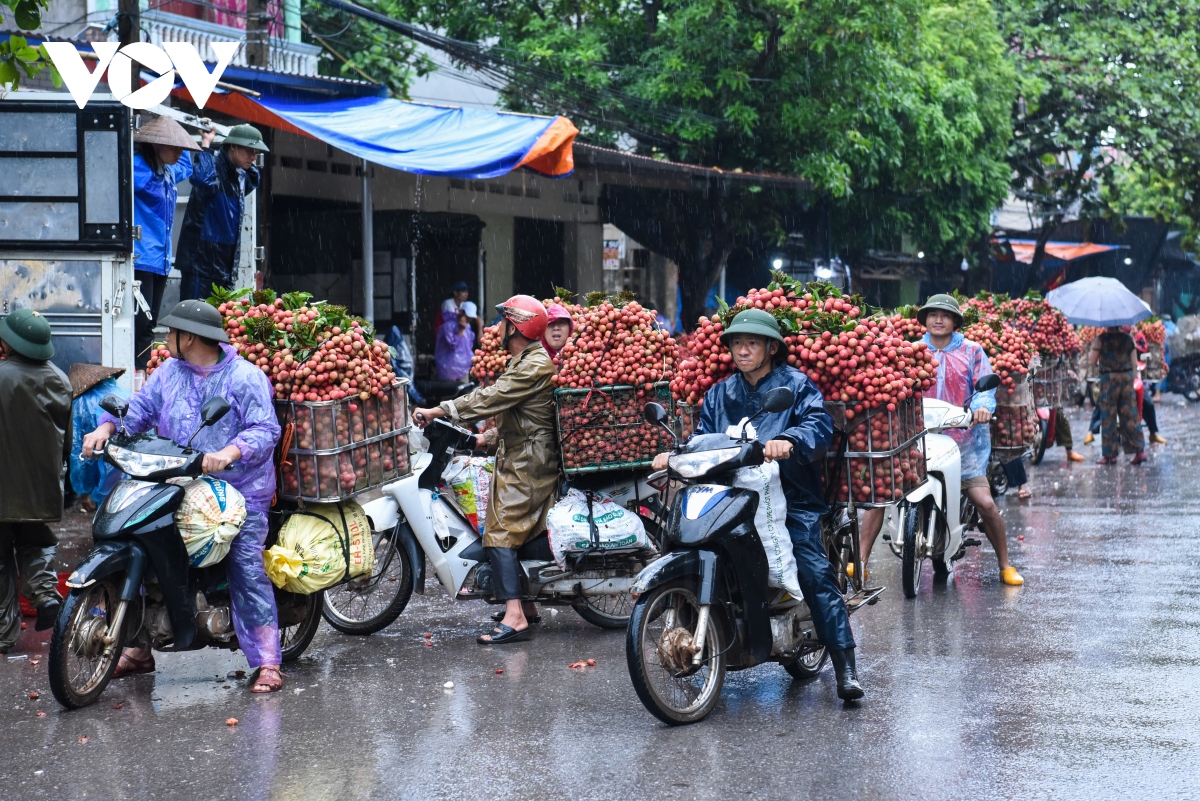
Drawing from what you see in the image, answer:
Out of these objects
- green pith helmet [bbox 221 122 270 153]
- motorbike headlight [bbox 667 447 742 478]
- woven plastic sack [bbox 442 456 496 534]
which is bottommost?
woven plastic sack [bbox 442 456 496 534]

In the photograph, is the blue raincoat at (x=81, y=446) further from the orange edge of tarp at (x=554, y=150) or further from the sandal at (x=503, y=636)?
the orange edge of tarp at (x=554, y=150)

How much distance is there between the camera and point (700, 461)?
563 centimetres

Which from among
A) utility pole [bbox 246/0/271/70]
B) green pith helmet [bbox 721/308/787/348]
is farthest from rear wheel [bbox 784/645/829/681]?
utility pole [bbox 246/0/271/70]

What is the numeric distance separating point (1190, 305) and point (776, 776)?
43.2 metres

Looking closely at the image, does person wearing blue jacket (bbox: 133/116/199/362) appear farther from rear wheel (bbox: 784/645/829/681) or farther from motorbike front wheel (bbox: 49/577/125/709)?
rear wheel (bbox: 784/645/829/681)

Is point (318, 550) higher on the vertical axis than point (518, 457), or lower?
lower

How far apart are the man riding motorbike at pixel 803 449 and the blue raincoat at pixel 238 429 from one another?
1835mm

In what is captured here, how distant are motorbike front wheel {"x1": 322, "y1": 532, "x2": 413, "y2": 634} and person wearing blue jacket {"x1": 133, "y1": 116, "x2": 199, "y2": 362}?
3617mm

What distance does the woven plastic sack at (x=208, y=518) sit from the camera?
605 cm

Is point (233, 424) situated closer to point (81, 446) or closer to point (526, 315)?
point (526, 315)

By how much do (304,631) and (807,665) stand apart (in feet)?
7.90

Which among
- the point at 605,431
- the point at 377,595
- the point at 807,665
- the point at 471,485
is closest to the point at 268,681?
the point at 377,595

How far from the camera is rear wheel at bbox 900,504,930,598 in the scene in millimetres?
8383

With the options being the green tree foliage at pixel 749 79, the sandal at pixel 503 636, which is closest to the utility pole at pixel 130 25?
the sandal at pixel 503 636
